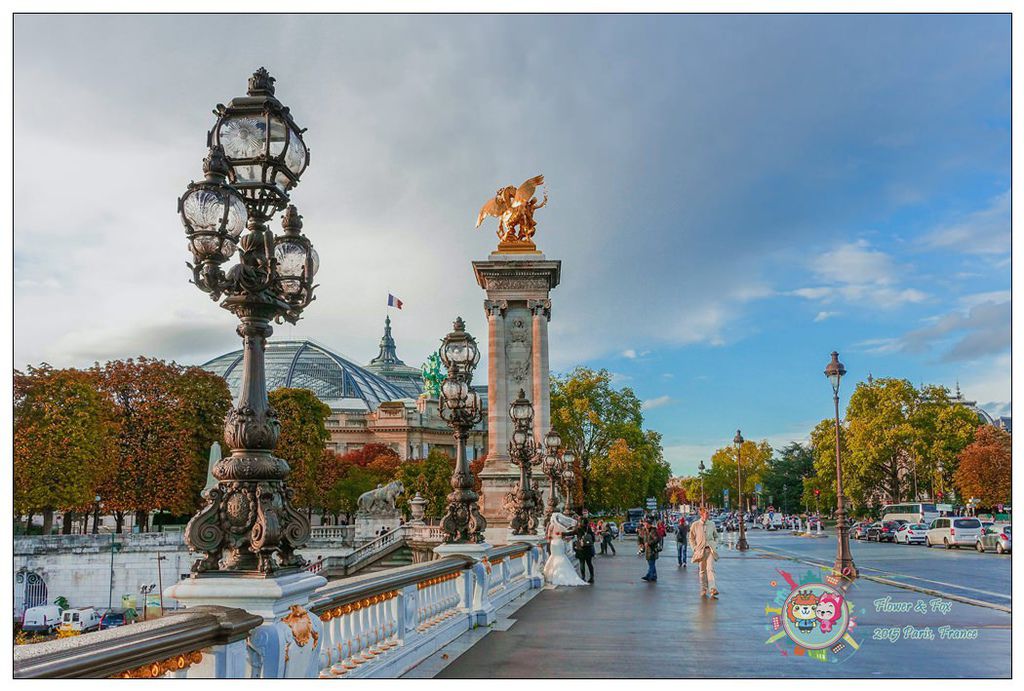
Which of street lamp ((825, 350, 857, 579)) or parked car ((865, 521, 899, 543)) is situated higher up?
street lamp ((825, 350, 857, 579))

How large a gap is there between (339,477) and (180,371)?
30993mm

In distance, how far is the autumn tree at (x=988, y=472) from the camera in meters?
55.1

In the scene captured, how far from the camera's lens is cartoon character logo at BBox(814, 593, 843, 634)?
1118 cm

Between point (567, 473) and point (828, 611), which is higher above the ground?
point (567, 473)

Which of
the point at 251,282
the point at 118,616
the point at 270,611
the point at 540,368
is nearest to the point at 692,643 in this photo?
the point at 270,611

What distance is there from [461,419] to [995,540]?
3161cm

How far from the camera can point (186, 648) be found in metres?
4.73

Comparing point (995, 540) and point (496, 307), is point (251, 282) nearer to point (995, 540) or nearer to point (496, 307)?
point (496, 307)

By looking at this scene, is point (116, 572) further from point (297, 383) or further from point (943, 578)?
point (297, 383)

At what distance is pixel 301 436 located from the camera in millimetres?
66062

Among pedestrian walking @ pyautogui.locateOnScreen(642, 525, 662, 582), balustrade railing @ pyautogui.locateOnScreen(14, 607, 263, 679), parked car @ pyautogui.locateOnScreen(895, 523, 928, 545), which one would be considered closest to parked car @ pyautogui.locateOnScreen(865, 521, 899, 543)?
parked car @ pyautogui.locateOnScreen(895, 523, 928, 545)

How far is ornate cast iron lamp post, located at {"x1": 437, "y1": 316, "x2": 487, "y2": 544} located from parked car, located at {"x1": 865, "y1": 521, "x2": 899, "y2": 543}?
45.1 meters

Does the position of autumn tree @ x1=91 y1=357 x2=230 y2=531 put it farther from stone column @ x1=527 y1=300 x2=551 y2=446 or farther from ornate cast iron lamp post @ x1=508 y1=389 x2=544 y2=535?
ornate cast iron lamp post @ x1=508 y1=389 x2=544 y2=535
